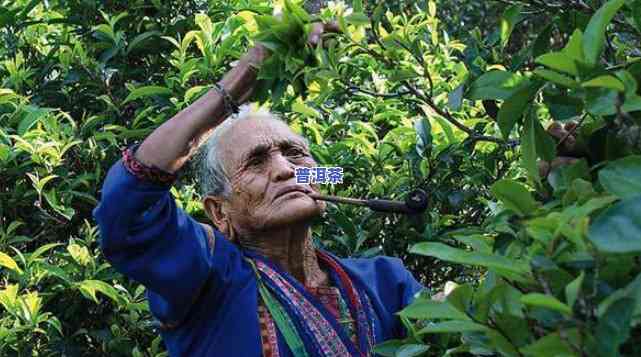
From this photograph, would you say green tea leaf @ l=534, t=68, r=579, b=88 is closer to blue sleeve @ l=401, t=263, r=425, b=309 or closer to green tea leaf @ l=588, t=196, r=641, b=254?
green tea leaf @ l=588, t=196, r=641, b=254

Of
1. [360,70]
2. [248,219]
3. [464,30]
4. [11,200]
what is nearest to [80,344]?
[11,200]

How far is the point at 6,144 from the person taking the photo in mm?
2969

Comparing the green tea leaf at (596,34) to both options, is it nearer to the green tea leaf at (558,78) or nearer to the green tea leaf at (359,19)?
the green tea leaf at (558,78)

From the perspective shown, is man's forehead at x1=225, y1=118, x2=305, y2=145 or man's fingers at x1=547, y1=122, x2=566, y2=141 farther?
man's forehead at x1=225, y1=118, x2=305, y2=145

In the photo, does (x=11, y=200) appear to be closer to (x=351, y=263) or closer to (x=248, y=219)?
(x=248, y=219)

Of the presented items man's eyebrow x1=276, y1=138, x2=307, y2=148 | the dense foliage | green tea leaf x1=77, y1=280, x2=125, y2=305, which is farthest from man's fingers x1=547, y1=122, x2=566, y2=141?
green tea leaf x1=77, y1=280, x2=125, y2=305

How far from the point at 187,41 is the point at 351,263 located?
0.83 meters

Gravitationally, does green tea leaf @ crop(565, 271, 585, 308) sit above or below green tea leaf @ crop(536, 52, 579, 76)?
below

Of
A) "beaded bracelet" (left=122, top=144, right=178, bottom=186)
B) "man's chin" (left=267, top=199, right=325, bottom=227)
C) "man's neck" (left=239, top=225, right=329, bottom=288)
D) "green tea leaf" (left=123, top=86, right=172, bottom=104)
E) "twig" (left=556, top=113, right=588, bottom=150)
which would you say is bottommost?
"man's neck" (left=239, top=225, right=329, bottom=288)

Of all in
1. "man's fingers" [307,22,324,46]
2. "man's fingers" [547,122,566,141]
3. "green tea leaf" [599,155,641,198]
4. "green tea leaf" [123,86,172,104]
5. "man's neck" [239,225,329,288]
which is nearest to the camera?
"green tea leaf" [599,155,641,198]

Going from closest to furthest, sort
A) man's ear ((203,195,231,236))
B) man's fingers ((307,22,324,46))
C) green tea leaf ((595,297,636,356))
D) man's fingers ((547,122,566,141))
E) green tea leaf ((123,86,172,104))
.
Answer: green tea leaf ((595,297,636,356)), man's fingers ((547,122,566,141)), man's fingers ((307,22,324,46)), man's ear ((203,195,231,236)), green tea leaf ((123,86,172,104))

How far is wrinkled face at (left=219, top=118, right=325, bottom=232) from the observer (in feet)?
8.39

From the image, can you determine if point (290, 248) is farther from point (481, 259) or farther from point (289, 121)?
point (481, 259)

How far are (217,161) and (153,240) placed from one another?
1.52 feet
